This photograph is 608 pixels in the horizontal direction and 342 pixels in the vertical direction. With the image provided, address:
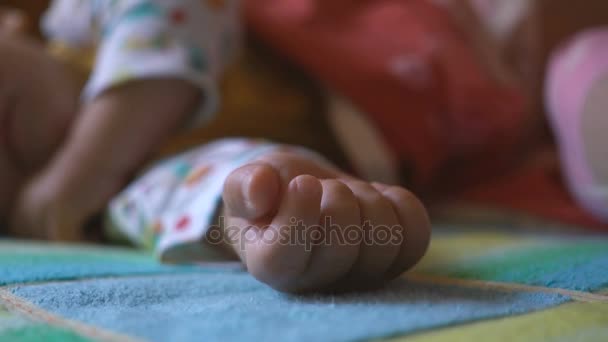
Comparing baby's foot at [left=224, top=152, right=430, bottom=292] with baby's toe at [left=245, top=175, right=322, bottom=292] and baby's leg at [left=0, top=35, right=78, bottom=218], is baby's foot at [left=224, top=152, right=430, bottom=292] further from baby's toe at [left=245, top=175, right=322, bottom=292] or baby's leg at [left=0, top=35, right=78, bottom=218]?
baby's leg at [left=0, top=35, right=78, bottom=218]

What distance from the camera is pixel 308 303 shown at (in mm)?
367

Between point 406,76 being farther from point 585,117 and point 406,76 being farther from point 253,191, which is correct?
point 253,191

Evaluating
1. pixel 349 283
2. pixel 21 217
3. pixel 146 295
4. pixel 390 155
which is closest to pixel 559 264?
pixel 349 283

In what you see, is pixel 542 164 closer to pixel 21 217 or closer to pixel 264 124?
pixel 264 124

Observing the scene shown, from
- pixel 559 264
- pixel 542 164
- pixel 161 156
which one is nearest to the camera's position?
pixel 559 264

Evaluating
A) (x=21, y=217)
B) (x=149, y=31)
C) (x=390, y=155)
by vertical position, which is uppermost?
(x=149, y=31)

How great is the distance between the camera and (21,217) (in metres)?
0.74

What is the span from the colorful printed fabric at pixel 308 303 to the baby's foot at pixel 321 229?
17mm

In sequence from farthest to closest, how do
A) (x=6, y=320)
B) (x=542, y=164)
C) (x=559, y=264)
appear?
(x=542, y=164) → (x=559, y=264) → (x=6, y=320)

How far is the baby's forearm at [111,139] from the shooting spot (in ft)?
2.39

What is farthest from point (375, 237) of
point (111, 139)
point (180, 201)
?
point (111, 139)

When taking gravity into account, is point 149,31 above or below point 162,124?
above

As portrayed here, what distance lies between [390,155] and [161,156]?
31cm

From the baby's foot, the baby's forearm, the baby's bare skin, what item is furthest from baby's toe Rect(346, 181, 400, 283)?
the baby's forearm
